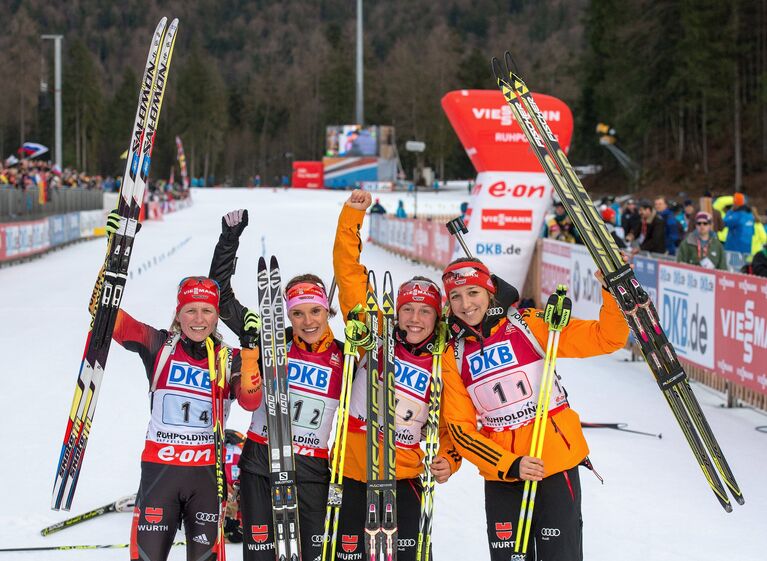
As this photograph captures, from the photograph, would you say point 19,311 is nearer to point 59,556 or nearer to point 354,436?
point 59,556

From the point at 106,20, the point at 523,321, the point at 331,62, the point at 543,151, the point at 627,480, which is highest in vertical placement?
the point at 106,20

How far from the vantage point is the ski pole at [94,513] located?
242 inches

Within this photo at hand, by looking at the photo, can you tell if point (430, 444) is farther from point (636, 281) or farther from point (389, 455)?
point (636, 281)

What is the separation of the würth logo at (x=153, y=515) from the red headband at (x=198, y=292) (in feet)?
2.78

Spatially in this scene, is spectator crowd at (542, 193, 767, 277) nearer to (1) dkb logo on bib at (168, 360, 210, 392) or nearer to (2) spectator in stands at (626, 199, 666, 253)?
Result: (2) spectator in stands at (626, 199, 666, 253)

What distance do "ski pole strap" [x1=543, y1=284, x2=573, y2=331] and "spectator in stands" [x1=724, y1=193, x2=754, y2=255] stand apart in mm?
10200

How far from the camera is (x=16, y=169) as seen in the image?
2964cm

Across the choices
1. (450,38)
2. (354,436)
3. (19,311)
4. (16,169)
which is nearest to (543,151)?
(354,436)

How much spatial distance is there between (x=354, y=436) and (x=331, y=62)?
116296 mm

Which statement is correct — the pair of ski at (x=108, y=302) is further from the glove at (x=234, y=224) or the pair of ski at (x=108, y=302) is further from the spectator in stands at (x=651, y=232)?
the spectator in stands at (x=651, y=232)

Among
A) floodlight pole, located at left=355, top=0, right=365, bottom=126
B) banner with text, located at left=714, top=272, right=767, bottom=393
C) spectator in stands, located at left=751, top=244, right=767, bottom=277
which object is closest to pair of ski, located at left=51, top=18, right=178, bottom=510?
banner with text, located at left=714, top=272, right=767, bottom=393

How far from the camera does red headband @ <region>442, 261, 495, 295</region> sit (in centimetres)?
422

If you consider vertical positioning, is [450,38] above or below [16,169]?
above

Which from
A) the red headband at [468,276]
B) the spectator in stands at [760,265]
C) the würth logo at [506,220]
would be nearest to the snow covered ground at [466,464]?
the spectator in stands at [760,265]
